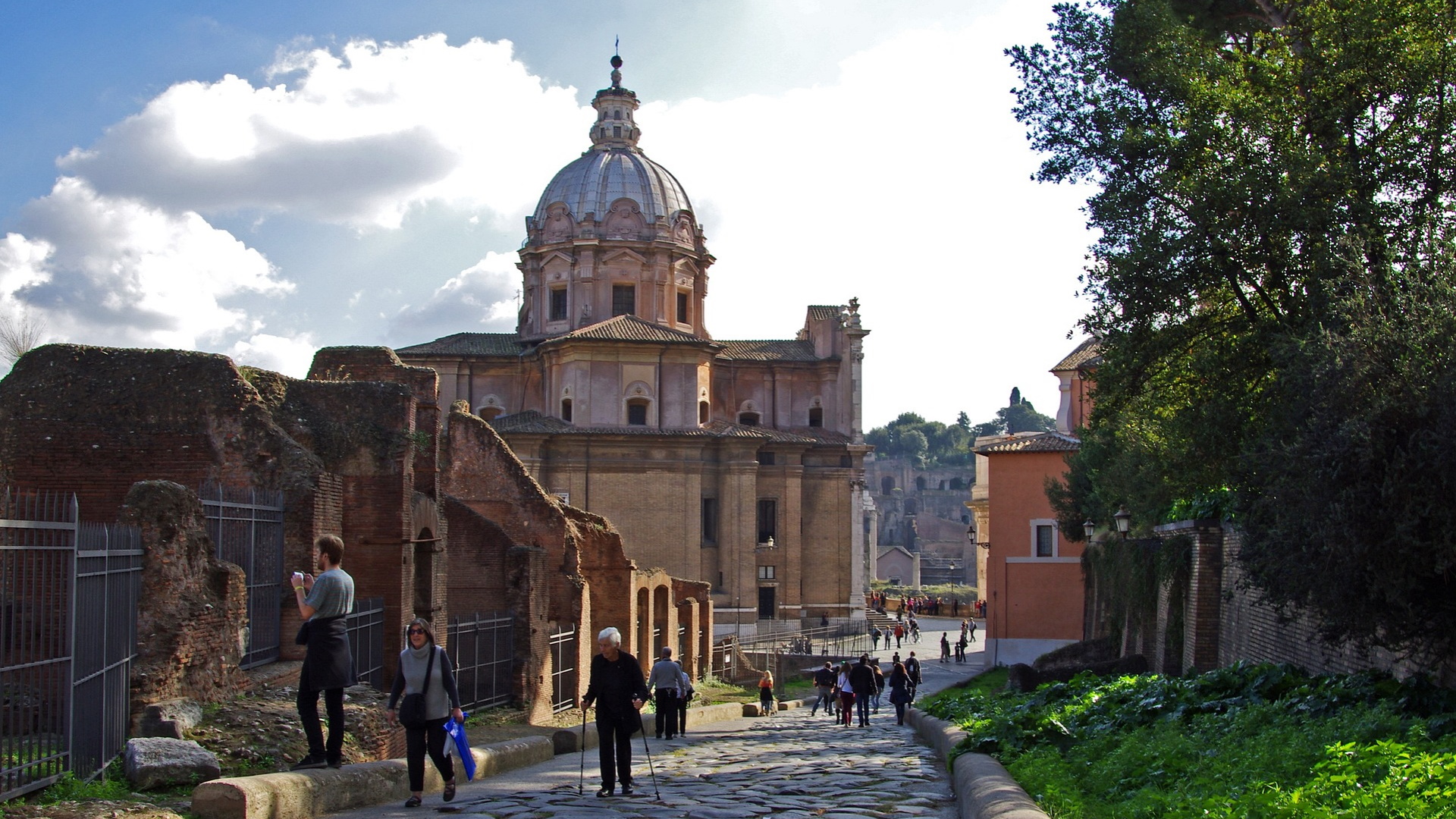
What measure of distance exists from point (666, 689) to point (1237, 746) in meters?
7.85

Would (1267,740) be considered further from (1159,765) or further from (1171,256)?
(1171,256)

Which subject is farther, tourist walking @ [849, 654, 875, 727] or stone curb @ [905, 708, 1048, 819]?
tourist walking @ [849, 654, 875, 727]

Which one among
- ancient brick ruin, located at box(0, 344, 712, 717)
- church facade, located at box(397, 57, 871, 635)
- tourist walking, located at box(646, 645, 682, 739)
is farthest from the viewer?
church facade, located at box(397, 57, 871, 635)

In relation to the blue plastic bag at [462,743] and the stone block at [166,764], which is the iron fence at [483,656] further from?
the stone block at [166,764]

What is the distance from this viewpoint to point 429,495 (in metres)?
16.4

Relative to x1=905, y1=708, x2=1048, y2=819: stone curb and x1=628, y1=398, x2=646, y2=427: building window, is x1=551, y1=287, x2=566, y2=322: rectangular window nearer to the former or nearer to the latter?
x1=628, y1=398, x2=646, y2=427: building window

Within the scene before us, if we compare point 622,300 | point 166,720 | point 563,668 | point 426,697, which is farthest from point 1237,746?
point 622,300

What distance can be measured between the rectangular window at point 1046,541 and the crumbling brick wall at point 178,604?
31.8m

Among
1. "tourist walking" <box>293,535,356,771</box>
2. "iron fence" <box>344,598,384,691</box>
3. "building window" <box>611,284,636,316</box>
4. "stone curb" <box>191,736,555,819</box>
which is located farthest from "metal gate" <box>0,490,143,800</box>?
"building window" <box>611,284,636,316</box>

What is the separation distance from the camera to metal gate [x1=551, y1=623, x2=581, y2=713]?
20.1 metres

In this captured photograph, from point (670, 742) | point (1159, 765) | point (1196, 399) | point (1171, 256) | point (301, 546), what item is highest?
point (1171, 256)

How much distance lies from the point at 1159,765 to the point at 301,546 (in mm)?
7310

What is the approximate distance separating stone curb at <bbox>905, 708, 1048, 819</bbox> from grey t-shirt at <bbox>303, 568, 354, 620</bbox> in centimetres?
371

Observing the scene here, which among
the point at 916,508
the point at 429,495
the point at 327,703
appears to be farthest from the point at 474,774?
the point at 916,508
